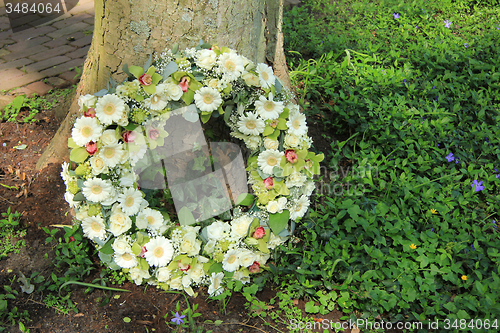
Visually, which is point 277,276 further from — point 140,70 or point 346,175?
point 140,70

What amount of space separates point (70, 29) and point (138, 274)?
3606mm

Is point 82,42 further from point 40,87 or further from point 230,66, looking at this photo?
point 230,66

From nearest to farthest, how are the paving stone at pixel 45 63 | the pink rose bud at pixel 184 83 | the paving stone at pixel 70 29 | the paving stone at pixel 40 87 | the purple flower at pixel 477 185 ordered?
the pink rose bud at pixel 184 83 → the purple flower at pixel 477 185 → the paving stone at pixel 40 87 → the paving stone at pixel 45 63 → the paving stone at pixel 70 29

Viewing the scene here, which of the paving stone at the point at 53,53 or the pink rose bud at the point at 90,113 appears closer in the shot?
the pink rose bud at the point at 90,113

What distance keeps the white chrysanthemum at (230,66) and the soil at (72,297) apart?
4.06ft

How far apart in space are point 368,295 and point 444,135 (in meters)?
1.65

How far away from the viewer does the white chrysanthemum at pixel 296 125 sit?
2199 millimetres

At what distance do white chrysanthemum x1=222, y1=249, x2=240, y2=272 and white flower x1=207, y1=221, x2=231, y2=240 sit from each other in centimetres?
11

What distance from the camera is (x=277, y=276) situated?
7.19 ft

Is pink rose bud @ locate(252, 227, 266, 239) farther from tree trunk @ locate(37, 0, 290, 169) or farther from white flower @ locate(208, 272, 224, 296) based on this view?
tree trunk @ locate(37, 0, 290, 169)

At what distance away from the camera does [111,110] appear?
6.42 feet

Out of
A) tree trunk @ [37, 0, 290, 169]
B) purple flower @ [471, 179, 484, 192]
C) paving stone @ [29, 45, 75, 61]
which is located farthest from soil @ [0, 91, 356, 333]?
paving stone @ [29, 45, 75, 61]

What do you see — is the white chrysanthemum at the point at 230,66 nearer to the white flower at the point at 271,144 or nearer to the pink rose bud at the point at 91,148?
the white flower at the point at 271,144

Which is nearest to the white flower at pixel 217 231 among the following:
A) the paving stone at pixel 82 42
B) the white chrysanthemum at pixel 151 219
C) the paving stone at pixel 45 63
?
the white chrysanthemum at pixel 151 219
